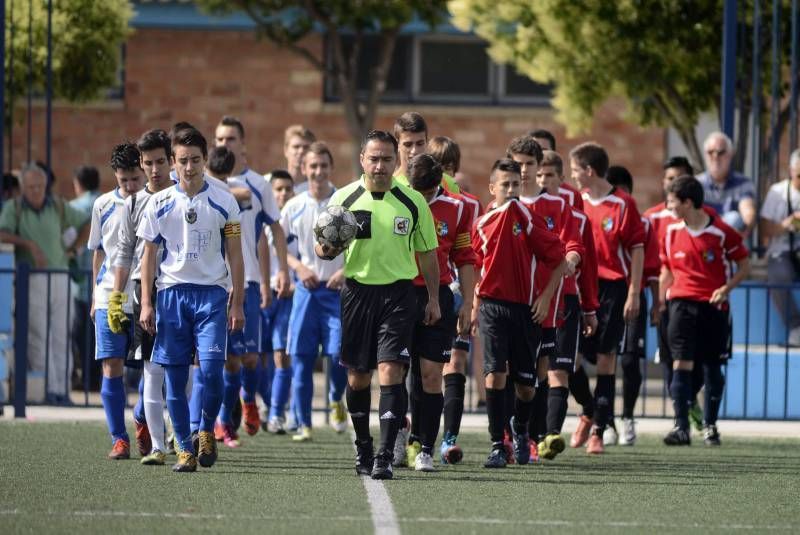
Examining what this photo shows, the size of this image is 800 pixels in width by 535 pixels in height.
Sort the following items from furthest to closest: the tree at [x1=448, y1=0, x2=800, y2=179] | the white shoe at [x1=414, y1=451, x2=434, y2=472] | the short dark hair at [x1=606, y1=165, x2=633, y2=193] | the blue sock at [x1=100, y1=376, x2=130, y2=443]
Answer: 1. the tree at [x1=448, y1=0, x2=800, y2=179]
2. the short dark hair at [x1=606, y1=165, x2=633, y2=193]
3. the blue sock at [x1=100, y1=376, x2=130, y2=443]
4. the white shoe at [x1=414, y1=451, x2=434, y2=472]

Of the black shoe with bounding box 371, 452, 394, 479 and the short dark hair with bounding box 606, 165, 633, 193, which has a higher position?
the short dark hair with bounding box 606, 165, 633, 193

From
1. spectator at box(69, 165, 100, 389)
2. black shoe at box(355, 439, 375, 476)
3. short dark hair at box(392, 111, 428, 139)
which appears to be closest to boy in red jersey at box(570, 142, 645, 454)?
short dark hair at box(392, 111, 428, 139)

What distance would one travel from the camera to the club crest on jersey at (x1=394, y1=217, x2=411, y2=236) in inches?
400

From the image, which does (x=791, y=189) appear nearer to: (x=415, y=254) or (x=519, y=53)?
(x=519, y=53)

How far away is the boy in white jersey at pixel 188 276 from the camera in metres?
10.5

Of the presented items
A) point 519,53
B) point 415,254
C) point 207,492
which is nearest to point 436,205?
point 415,254

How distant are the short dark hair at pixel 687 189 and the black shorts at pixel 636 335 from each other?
2.51 ft

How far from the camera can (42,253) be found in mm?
15867

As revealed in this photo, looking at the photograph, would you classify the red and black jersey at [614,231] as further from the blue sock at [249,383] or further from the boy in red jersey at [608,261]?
the blue sock at [249,383]

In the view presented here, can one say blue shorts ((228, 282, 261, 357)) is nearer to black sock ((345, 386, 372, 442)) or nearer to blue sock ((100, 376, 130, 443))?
blue sock ((100, 376, 130, 443))

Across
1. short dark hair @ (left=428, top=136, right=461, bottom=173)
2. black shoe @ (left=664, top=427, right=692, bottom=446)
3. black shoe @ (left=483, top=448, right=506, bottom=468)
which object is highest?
short dark hair @ (left=428, top=136, right=461, bottom=173)

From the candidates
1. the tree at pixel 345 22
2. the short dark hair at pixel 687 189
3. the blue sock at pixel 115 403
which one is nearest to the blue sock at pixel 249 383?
the blue sock at pixel 115 403

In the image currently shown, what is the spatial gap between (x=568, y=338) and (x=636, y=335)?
1.26 meters

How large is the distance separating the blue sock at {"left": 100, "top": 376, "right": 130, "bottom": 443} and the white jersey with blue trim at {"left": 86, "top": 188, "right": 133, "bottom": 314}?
0.48 meters
